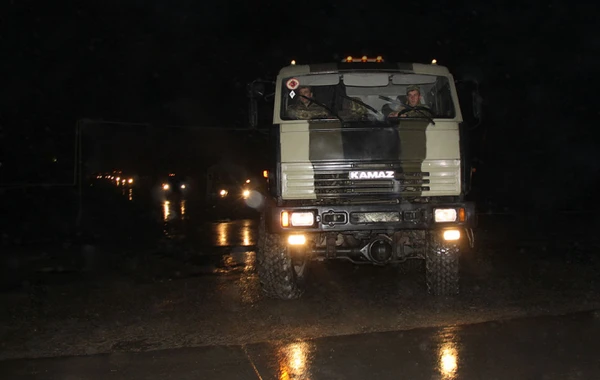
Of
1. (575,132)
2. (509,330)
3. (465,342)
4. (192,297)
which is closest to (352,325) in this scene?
(465,342)

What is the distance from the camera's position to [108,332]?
5914 millimetres

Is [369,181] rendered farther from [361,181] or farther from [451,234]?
[451,234]

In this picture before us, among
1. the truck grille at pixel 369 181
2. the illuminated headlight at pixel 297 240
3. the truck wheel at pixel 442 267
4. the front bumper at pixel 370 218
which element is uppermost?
the truck grille at pixel 369 181

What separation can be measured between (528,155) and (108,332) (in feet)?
110

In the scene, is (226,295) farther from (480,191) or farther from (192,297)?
(480,191)

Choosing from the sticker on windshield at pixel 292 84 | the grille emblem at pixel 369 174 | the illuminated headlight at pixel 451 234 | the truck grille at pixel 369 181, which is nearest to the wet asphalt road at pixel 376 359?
the illuminated headlight at pixel 451 234

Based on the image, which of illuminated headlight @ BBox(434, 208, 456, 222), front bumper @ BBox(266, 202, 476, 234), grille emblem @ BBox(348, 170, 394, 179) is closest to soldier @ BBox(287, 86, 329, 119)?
grille emblem @ BBox(348, 170, 394, 179)

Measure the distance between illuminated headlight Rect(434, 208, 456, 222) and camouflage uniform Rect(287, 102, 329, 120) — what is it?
1.71m

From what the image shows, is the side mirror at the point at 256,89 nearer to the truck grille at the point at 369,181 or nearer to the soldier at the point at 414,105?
the truck grille at the point at 369,181

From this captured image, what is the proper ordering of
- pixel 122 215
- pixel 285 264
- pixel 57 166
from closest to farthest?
1. pixel 285 264
2. pixel 122 215
3. pixel 57 166

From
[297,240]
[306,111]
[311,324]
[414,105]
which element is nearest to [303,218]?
[297,240]

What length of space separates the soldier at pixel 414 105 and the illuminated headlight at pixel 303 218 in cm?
163

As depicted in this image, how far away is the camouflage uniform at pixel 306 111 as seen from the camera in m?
6.80

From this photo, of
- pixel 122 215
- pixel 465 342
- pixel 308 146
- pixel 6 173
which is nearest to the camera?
pixel 465 342
